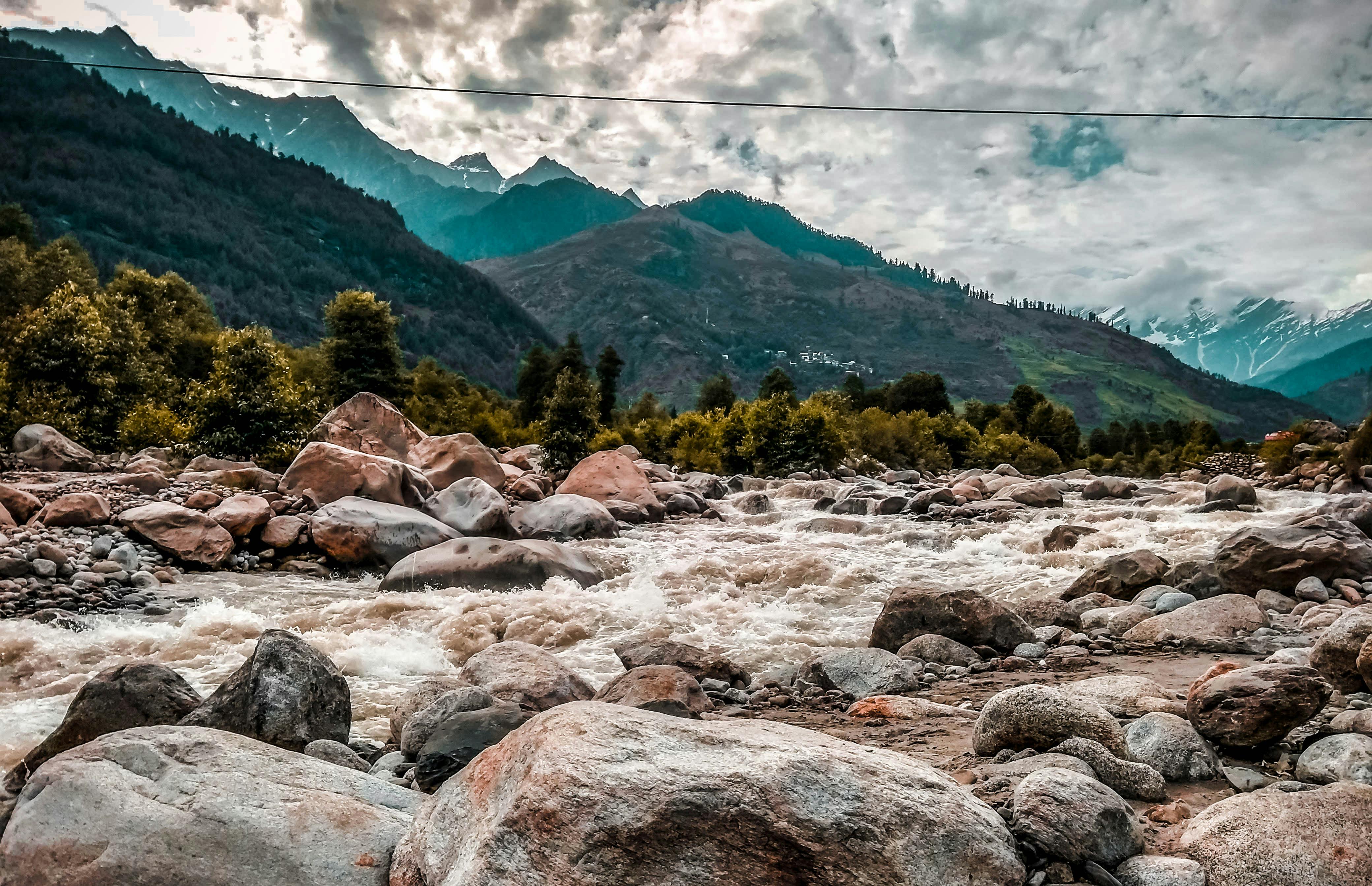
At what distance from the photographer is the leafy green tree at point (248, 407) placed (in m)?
24.7

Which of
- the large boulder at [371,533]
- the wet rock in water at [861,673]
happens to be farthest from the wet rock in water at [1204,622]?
the large boulder at [371,533]

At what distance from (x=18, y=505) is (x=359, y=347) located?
27.8 meters

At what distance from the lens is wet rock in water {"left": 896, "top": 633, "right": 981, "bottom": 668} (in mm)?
9750

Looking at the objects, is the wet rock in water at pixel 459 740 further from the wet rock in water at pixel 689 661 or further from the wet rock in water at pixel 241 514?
the wet rock in water at pixel 241 514

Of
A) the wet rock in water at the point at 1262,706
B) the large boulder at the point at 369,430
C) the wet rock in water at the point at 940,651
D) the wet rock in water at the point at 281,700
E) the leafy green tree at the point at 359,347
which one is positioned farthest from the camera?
the leafy green tree at the point at 359,347

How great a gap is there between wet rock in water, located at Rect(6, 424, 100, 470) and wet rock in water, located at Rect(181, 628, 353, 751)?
65.4ft

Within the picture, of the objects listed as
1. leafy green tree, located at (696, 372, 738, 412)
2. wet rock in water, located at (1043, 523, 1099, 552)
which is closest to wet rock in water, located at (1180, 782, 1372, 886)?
wet rock in water, located at (1043, 523, 1099, 552)

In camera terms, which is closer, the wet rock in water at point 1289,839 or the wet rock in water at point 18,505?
the wet rock in water at point 1289,839

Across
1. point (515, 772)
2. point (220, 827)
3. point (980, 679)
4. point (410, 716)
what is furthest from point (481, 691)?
point (980, 679)

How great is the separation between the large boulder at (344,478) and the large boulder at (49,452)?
7.27 meters

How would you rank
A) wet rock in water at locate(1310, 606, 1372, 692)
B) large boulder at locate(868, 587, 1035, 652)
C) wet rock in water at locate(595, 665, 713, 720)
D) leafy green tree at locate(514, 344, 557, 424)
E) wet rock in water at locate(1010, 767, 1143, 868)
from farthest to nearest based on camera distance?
leafy green tree at locate(514, 344, 557, 424) < large boulder at locate(868, 587, 1035, 652) < wet rock in water at locate(595, 665, 713, 720) < wet rock in water at locate(1310, 606, 1372, 692) < wet rock in water at locate(1010, 767, 1143, 868)

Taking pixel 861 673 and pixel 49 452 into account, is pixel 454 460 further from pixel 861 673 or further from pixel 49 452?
pixel 861 673

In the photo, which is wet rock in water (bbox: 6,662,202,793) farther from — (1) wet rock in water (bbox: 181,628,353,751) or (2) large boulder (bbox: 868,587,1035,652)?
(2) large boulder (bbox: 868,587,1035,652)

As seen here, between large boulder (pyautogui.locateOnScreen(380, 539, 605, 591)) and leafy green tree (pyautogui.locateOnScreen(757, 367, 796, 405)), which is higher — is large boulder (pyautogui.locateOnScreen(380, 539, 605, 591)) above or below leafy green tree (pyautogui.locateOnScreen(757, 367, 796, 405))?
below
